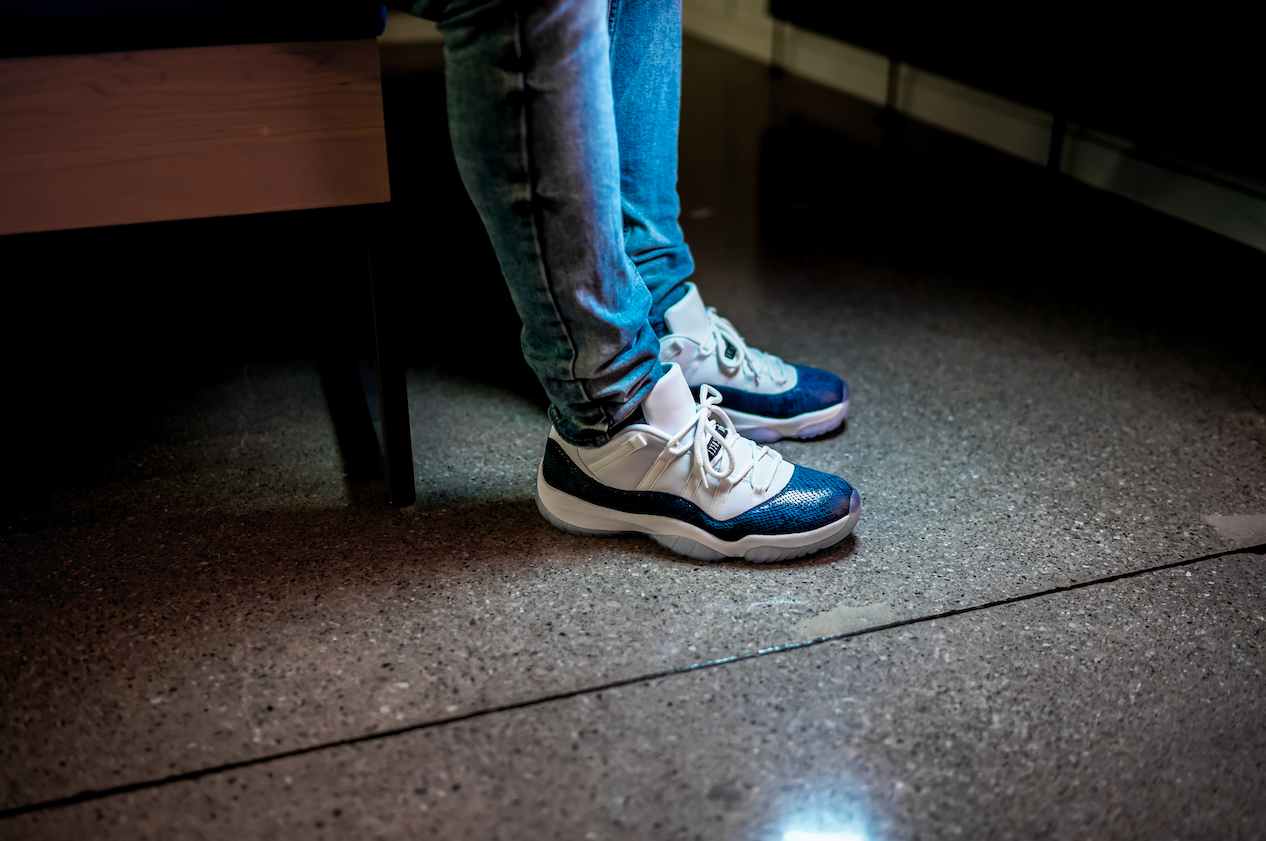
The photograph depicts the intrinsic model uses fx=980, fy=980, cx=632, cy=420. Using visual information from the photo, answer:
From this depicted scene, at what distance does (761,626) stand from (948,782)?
0.19 m

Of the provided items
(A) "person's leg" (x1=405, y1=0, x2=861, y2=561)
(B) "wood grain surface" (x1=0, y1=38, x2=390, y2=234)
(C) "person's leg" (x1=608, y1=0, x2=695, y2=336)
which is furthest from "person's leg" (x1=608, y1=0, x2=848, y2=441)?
(B) "wood grain surface" (x1=0, y1=38, x2=390, y2=234)

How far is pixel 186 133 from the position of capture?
0.78 metres

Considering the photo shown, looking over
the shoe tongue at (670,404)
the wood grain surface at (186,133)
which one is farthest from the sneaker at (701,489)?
the wood grain surface at (186,133)

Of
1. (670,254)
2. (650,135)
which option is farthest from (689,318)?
(650,135)

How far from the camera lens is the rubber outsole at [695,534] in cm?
88

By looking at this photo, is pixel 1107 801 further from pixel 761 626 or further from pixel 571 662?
pixel 571 662

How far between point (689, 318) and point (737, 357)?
8 centimetres

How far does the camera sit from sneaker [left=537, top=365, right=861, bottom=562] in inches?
34.0

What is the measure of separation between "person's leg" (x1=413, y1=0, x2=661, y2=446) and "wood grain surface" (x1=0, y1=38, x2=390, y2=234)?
11 cm

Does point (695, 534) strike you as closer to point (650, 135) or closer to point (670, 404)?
point (670, 404)

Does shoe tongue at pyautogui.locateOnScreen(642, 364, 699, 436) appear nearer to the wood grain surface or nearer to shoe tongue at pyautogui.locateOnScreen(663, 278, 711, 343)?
shoe tongue at pyautogui.locateOnScreen(663, 278, 711, 343)

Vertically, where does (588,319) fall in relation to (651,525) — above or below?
above

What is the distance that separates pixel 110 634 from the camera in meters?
0.79

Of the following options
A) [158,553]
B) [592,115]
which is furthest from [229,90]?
[158,553]
